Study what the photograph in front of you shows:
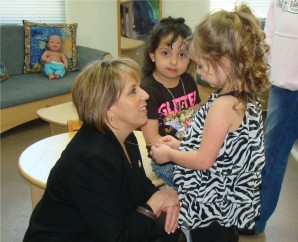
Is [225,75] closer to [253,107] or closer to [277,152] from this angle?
[253,107]

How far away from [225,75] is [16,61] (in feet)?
10.7

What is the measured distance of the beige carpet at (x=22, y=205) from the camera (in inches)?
80.5

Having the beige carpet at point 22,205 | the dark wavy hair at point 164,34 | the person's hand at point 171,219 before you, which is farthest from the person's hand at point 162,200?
the beige carpet at point 22,205

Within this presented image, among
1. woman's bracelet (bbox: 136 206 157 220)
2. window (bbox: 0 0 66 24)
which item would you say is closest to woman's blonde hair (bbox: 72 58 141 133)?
woman's bracelet (bbox: 136 206 157 220)

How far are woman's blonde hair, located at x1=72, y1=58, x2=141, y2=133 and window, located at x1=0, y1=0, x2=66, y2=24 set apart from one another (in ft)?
11.5

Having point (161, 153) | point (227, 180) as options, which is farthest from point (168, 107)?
point (227, 180)

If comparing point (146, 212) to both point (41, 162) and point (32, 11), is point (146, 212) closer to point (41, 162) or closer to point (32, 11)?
point (41, 162)

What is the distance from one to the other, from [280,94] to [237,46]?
715 mm

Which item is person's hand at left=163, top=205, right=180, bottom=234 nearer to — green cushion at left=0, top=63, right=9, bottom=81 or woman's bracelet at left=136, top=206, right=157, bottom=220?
woman's bracelet at left=136, top=206, right=157, bottom=220

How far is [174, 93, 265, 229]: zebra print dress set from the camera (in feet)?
3.64

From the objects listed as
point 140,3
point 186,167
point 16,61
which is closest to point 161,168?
point 186,167

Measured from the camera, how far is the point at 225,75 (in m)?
1.10

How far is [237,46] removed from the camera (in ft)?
3.44

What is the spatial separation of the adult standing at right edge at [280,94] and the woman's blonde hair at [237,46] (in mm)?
517
